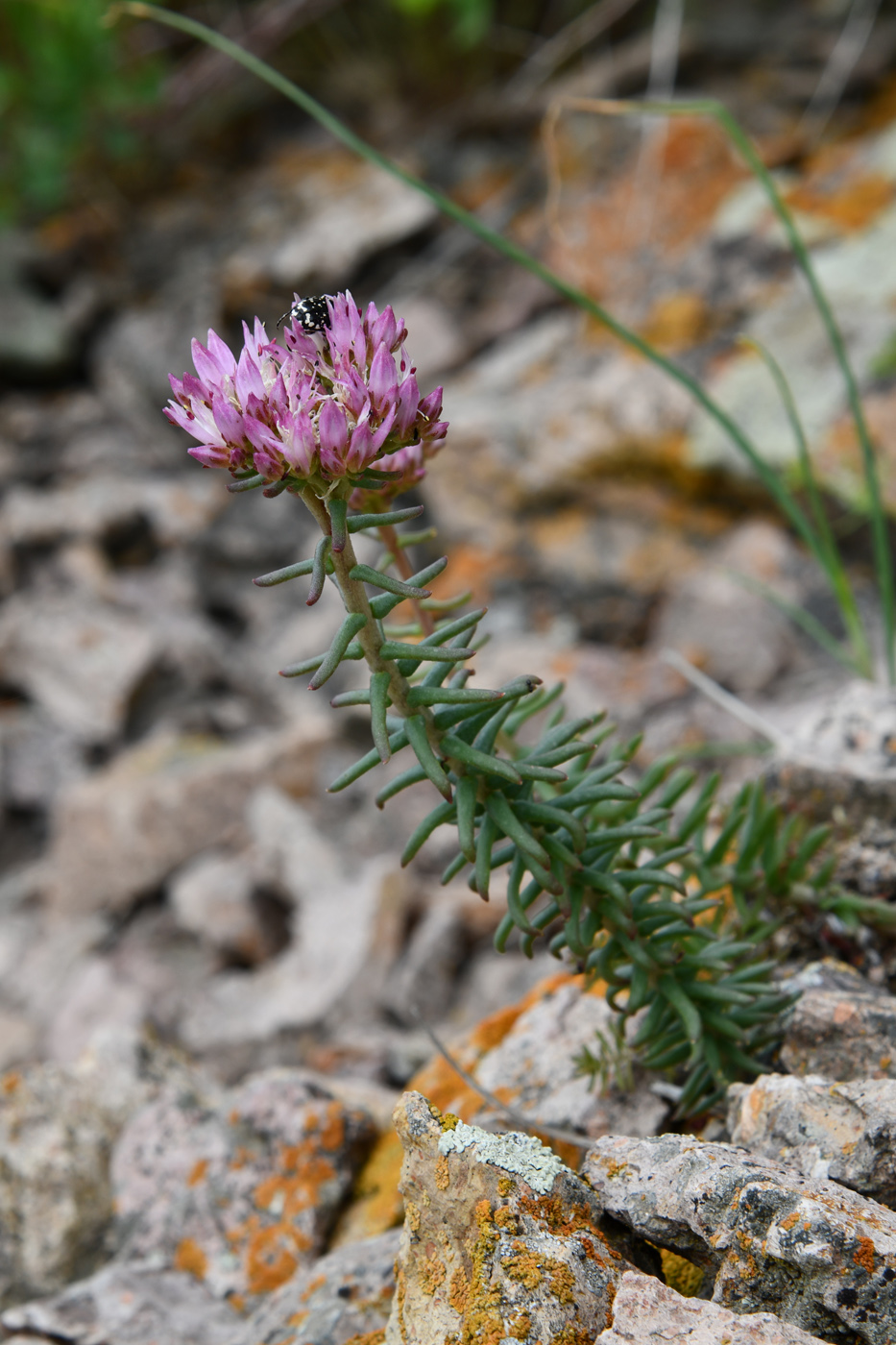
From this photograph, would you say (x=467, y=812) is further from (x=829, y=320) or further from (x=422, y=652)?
(x=829, y=320)

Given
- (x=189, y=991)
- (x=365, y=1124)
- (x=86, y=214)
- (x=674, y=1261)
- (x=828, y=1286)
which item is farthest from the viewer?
(x=86, y=214)

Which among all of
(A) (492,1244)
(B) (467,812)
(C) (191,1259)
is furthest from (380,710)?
(C) (191,1259)

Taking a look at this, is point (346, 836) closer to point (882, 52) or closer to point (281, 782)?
point (281, 782)

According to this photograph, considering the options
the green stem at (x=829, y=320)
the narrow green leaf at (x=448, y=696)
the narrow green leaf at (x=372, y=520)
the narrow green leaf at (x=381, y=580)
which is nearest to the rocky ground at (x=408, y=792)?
the green stem at (x=829, y=320)

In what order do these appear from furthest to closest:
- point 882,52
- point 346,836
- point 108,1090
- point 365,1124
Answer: point 882,52
point 346,836
point 108,1090
point 365,1124

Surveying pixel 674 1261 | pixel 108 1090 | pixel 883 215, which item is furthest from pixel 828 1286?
pixel 883 215

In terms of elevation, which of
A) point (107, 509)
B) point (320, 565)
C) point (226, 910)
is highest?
point (107, 509)

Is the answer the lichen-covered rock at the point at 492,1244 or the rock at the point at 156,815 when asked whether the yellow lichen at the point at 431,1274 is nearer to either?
the lichen-covered rock at the point at 492,1244
